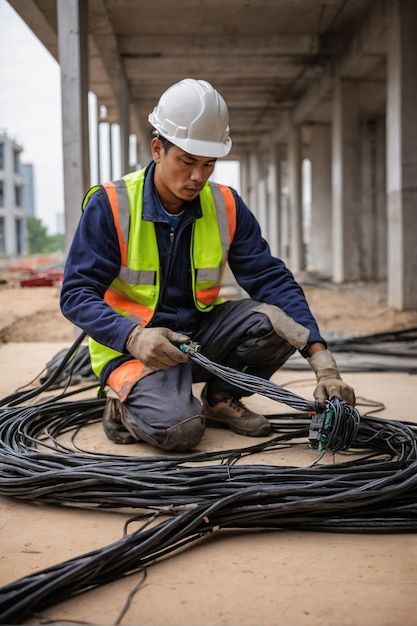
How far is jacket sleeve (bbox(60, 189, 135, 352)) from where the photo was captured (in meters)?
→ 2.69

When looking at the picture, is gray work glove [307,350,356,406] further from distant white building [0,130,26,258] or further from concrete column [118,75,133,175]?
distant white building [0,130,26,258]

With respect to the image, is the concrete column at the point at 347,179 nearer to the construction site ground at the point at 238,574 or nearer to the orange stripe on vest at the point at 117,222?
the orange stripe on vest at the point at 117,222

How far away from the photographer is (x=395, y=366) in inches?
186

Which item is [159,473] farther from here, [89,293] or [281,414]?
[281,414]

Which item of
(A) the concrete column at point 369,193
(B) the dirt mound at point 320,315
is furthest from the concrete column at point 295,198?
(B) the dirt mound at point 320,315

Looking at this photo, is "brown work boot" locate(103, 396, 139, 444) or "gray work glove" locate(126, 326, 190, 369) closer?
"gray work glove" locate(126, 326, 190, 369)

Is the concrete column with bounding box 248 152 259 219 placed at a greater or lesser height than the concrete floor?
greater

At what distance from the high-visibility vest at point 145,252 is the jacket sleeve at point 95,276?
0.05 meters

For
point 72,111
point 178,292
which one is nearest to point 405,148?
point 72,111

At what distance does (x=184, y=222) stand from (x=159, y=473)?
1240 mm

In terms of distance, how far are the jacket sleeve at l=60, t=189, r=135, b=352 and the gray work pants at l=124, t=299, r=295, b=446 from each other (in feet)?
0.95

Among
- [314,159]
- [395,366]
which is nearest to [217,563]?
[395,366]

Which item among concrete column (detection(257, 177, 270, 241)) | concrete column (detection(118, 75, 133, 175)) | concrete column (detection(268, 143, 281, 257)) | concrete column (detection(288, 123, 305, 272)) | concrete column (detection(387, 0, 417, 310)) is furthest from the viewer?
concrete column (detection(257, 177, 270, 241))

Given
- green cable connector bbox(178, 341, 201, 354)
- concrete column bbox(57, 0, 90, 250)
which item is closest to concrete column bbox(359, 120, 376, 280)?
concrete column bbox(57, 0, 90, 250)
